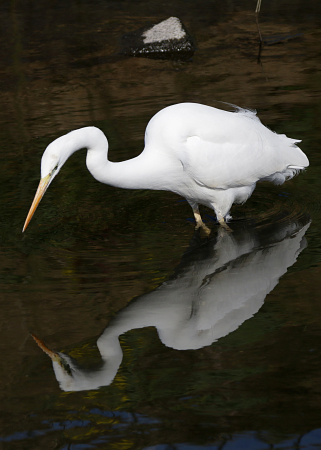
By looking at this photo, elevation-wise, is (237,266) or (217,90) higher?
(237,266)

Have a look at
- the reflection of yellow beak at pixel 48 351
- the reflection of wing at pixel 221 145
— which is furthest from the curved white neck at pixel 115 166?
the reflection of yellow beak at pixel 48 351

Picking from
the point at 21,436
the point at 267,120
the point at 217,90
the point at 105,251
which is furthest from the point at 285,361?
the point at 217,90

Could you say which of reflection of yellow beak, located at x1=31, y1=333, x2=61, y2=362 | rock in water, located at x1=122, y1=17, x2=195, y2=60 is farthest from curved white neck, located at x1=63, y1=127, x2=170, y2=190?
rock in water, located at x1=122, y1=17, x2=195, y2=60

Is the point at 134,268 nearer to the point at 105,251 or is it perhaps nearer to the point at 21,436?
the point at 105,251

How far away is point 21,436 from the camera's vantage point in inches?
109

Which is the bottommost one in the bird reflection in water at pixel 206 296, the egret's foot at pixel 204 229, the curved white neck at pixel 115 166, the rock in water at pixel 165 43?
the rock in water at pixel 165 43

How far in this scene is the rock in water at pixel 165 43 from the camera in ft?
32.0

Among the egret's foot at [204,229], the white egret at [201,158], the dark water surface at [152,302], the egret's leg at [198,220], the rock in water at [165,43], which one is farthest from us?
the rock in water at [165,43]

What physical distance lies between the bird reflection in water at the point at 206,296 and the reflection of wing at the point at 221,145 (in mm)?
446

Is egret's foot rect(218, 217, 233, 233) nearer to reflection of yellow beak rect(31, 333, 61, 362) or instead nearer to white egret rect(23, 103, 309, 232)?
white egret rect(23, 103, 309, 232)

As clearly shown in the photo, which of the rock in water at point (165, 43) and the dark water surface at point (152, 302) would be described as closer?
the dark water surface at point (152, 302)

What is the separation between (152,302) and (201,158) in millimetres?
1178

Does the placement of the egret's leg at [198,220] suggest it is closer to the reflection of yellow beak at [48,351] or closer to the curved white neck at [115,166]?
the curved white neck at [115,166]

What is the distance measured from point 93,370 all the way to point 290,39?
7953 mm
